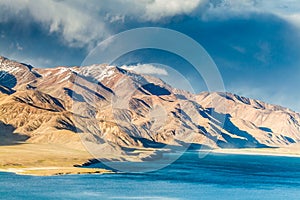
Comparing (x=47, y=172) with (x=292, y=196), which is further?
(x=47, y=172)

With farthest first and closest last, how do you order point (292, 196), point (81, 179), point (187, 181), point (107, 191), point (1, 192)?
point (187, 181)
point (81, 179)
point (292, 196)
point (107, 191)
point (1, 192)

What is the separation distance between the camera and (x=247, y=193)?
553 ft

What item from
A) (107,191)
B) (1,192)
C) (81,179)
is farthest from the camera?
(81,179)

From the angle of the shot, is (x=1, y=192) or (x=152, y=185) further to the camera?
(x=152, y=185)

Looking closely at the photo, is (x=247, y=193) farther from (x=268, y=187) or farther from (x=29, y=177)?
(x=29, y=177)

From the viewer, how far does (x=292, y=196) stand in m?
166

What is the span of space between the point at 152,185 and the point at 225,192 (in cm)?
2381

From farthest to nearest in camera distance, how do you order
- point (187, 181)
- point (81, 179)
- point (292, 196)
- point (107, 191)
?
1. point (187, 181)
2. point (81, 179)
3. point (292, 196)
4. point (107, 191)

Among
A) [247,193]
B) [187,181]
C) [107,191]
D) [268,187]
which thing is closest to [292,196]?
[247,193]

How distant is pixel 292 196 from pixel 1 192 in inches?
3453

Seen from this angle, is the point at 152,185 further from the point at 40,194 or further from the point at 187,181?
the point at 40,194

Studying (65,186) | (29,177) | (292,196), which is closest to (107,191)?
(65,186)

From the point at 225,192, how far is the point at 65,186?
165ft

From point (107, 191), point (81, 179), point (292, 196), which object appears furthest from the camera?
point (81, 179)
